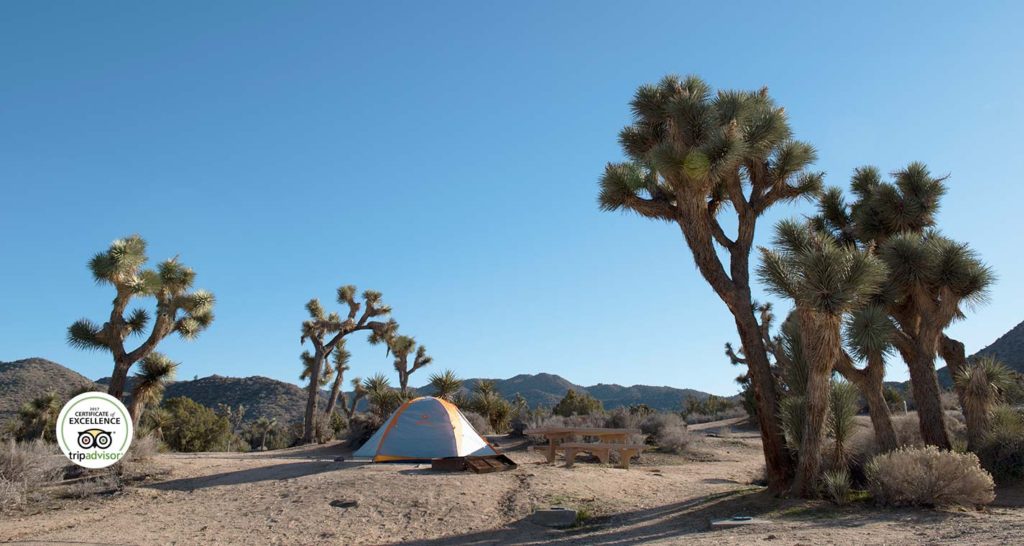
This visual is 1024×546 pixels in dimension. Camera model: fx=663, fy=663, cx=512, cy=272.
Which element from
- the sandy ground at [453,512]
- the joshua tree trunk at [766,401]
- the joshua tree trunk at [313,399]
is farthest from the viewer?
the joshua tree trunk at [313,399]

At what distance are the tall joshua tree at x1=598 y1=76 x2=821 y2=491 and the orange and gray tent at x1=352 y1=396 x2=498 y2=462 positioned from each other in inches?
240

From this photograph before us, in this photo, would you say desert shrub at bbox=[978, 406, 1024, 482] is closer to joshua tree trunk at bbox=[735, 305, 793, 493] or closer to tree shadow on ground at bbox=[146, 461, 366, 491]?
joshua tree trunk at bbox=[735, 305, 793, 493]

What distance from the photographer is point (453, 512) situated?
956 centimetres

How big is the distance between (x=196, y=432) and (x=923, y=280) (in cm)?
2583

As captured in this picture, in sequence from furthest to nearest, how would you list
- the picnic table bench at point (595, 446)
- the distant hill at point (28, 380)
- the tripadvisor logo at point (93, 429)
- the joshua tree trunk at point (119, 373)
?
1. the distant hill at point (28, 380)
2. the joshua tree trunk at point (119, 373)
3. the picnic table bench at point (595, 446)
4. the tripadvisor logo at point (93, 429)

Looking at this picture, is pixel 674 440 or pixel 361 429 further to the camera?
pixel 361 429

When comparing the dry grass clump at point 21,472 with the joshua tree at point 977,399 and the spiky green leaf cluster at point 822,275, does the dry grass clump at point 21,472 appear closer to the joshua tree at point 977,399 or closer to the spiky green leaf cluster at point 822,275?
the spiky green leaf cluster at point 822,275

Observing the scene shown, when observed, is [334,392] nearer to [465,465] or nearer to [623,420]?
[623,420]

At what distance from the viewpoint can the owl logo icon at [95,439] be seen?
8.73 m

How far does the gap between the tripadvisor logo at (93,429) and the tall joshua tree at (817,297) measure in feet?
→ 29.7

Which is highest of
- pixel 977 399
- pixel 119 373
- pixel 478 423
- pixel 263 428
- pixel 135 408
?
pixel 119 373

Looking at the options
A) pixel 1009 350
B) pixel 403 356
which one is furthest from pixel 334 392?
pixel 1009 350

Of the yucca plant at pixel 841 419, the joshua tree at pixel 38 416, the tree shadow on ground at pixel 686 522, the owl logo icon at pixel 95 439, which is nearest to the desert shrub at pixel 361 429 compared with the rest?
the owl logo icon at pixel 95 439

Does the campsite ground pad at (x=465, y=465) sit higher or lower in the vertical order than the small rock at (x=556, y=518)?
higher
